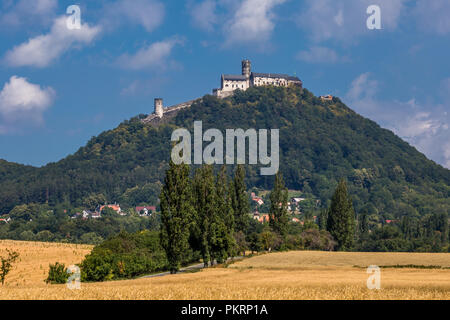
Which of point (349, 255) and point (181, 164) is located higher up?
point (181, 164)

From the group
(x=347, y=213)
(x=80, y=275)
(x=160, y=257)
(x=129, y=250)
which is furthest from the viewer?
(x=347, y=213)

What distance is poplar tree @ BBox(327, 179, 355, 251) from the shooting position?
12238 cm

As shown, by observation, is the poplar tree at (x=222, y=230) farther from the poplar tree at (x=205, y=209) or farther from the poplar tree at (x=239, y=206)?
the poplar tree at (x=239, y=206)

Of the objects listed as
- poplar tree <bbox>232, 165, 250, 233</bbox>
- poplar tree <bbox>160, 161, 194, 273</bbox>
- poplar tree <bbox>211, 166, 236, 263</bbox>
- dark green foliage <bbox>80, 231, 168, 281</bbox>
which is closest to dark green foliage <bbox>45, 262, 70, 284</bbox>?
dark green foliage <bbox>80, 231, 168, 281</bbox>

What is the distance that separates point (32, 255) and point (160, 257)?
34.0 m

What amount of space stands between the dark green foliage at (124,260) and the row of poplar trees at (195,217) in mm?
4900

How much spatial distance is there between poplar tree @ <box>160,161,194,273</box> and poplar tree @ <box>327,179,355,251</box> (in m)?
54.2

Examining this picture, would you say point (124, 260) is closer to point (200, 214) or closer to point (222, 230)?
point (200, 214)

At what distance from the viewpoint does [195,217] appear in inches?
3226

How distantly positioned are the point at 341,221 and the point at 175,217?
5745 centimetres

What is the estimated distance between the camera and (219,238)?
82875mm

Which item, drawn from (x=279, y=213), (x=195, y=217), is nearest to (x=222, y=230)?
(x=195, y=217)
